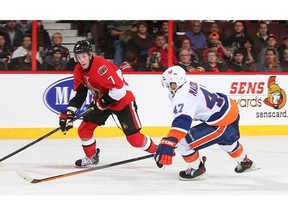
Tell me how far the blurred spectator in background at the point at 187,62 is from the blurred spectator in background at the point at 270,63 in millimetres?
716

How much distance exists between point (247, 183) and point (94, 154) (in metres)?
1.31

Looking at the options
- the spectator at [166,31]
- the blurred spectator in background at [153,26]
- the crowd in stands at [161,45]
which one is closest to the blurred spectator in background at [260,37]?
the crowd in stands at [161,45]

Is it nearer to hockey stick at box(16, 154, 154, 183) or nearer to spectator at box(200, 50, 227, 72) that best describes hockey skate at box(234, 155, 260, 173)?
hockey stick at box(16, 154, 154, 183)

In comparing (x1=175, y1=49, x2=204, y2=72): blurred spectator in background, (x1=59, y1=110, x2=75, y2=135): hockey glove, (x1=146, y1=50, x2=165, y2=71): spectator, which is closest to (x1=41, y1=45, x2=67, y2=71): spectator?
(x1=146, y1=50, x2=165, y2=71): spectator

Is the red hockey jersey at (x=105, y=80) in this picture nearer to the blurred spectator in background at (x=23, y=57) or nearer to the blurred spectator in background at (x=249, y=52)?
the blurred spectator in background at (x=23, y=57)

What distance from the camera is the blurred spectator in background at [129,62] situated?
24.4 ft

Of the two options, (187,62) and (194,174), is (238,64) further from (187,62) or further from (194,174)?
(194,174)

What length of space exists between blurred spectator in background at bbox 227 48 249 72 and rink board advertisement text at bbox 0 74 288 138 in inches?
4.7

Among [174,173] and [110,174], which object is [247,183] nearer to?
[174,173]

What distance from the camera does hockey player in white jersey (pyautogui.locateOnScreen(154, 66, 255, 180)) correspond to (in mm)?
4254

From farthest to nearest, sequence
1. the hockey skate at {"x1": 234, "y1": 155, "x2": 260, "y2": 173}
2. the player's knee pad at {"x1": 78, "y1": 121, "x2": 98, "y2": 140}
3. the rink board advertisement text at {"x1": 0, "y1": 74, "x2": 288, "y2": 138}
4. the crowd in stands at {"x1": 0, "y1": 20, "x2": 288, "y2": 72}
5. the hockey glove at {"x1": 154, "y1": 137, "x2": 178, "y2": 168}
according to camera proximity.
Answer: the crowd in stands at {"x1": 0, "y1": 20, "x2": 288, "y2": 72} < the rink board advertisement text at {"x1": 0, "y1": 74, "x2": 288, "y2": 138} < the player's knee pad at {"x1": 78, "y1": 121, "x2": 98, "y2": 140} < the hockey skate at {"x1": 234, "y1": 155, "x2": 260, "y2": 173} < the hockey glove at {"x1": 154, "y1": 137, "x2": 178, "y2": 168}

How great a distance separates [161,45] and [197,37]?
43 centimetres

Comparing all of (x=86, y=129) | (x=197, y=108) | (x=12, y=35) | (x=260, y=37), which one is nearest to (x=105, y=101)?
(x=86, y=129)

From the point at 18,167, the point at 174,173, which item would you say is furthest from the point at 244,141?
the point at 18,167
